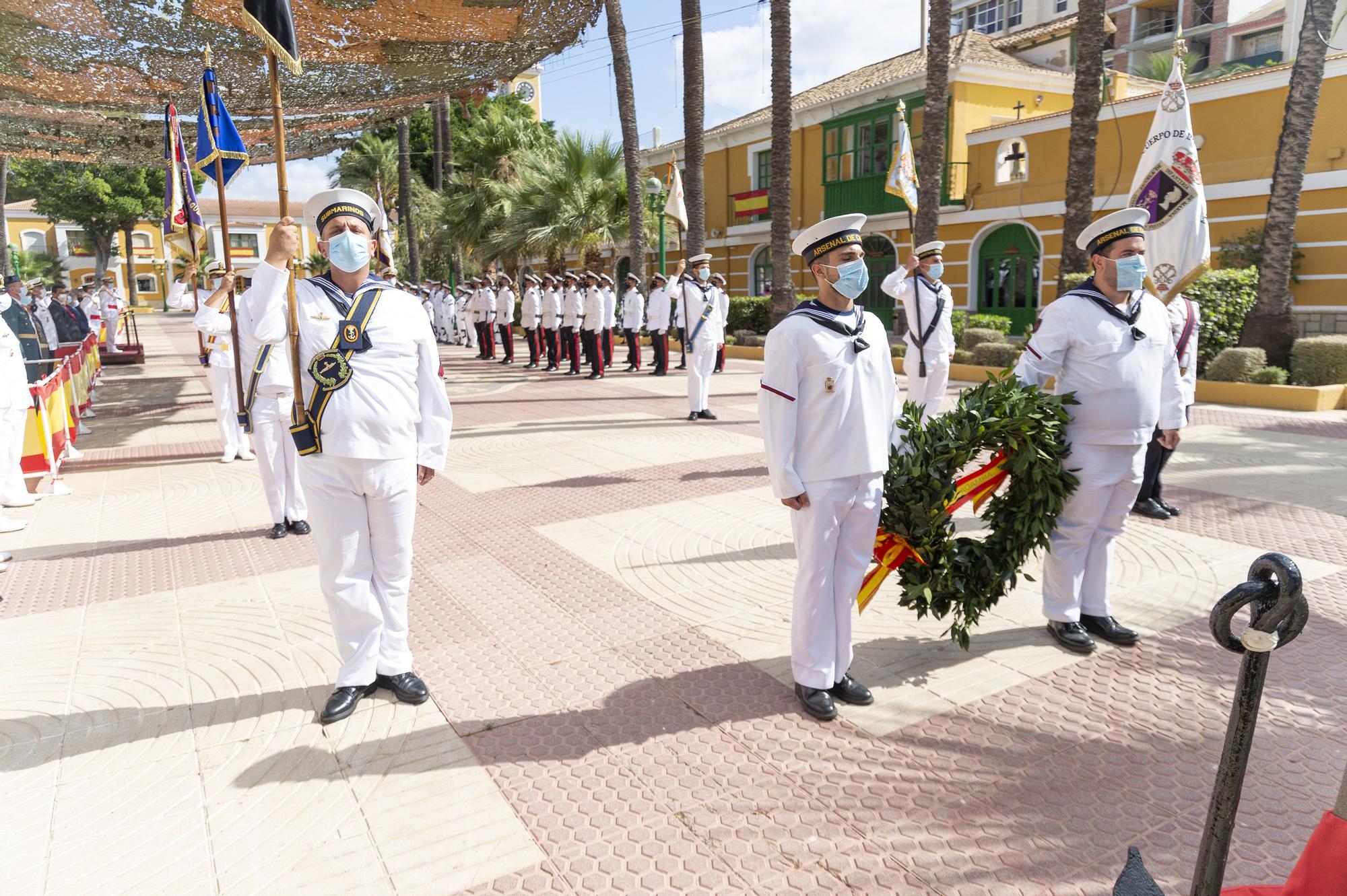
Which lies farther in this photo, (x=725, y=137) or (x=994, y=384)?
(x=725, y=137)

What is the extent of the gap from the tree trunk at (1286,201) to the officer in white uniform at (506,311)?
1436 centimetres

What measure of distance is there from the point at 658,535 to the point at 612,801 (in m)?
3.25

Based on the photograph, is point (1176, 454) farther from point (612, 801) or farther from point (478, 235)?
point (478, 235)

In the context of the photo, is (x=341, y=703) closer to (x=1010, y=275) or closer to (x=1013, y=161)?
(x=1010, y=275)

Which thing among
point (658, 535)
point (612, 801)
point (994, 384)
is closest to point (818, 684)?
point (612, 801)

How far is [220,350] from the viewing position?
870 centimetres

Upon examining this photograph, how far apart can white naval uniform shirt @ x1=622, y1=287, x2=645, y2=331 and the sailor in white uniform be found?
50.7ft

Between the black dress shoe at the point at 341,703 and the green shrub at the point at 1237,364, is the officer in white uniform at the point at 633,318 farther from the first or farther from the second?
the black dress shoe at the point at 341,703

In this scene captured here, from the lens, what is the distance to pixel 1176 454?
8.59 m

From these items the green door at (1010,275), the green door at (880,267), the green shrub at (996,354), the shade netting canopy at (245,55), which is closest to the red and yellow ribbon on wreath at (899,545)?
the shade netting canopy at (245,55)

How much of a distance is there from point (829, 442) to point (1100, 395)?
1.54 meters

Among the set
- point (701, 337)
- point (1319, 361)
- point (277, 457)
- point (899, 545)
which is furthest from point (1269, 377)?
point (277, 457)

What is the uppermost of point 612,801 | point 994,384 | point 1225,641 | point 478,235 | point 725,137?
point 725,137

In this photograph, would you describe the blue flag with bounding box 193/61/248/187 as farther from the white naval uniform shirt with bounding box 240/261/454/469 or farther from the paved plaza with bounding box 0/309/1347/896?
the white naval uniform shirt with bounding box 240/261/454/469
